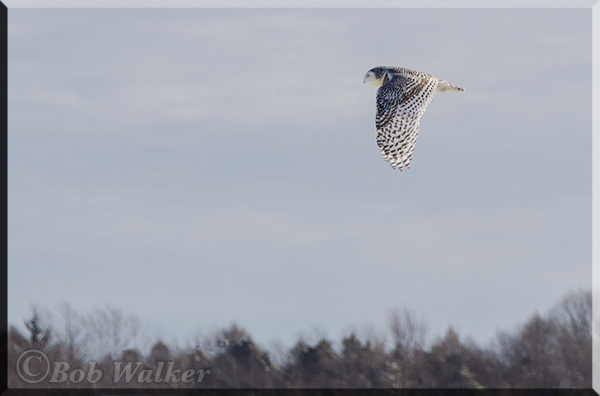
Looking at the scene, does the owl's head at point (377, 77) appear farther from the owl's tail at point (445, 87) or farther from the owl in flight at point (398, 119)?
the owl's tail at point (445, 87)

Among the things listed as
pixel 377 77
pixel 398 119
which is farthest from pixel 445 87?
pixel 398 119

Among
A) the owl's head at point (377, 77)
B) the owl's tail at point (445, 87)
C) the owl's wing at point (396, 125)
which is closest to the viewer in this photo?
the owl's wing at point (396, 125)

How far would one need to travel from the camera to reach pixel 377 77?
15.8 metres

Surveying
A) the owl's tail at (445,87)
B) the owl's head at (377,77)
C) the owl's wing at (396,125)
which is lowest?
the owl's wing at (396,125)

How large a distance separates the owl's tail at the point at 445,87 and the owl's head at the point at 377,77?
2.95 feet

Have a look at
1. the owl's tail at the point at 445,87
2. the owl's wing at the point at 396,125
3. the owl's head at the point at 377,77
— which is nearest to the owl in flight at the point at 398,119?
the owl's wing at the point at 396,125

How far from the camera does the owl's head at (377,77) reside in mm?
15674

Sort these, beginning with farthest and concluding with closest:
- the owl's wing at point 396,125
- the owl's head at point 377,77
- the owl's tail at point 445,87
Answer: the owl's tail at point 445,87
the owl's head at point 377,77
the owl's wing at point 396,125

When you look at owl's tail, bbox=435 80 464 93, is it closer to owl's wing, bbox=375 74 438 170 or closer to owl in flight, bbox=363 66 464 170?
owl in flight, bbox=363 66 464 170

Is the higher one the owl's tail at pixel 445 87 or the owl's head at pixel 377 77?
the owl's head at pixel 377 77

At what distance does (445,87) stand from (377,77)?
1.15m

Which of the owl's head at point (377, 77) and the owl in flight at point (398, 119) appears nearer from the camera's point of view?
the owl in flight at point (398, 119)

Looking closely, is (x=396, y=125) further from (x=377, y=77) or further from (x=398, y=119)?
(x=377, y=77)
